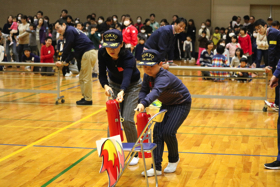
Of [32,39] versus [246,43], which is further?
[32,39]

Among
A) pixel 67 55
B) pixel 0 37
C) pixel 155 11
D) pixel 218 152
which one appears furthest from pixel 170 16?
pixel 218 152

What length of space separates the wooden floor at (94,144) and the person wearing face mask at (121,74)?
603 millimetres

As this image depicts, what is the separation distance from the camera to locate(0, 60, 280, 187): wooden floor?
153 inches

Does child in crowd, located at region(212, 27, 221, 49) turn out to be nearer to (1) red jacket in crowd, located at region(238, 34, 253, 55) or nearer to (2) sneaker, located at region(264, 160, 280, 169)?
(1) red jacket in crowd, located at region(238, 34, 253, 55)

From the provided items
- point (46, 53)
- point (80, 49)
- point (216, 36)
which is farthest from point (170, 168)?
point (216, 36)

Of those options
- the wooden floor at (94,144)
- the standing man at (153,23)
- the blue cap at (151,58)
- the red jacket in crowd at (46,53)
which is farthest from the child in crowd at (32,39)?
the blue cap at (151,58)

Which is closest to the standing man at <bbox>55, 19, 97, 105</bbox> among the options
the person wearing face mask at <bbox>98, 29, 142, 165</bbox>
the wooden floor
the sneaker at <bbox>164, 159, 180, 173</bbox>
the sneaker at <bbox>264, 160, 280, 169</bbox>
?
the wooden floor

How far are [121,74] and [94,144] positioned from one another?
54.8 inches

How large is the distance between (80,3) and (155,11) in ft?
14.6

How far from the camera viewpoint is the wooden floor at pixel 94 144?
153 inches

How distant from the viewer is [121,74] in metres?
4.27

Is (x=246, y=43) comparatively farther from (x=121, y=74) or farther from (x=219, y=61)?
(x=121, y=74)

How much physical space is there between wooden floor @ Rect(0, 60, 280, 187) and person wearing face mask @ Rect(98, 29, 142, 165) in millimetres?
603

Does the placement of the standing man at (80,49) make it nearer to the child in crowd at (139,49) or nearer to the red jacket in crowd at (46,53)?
the red jacket in crowd at (46,53)
